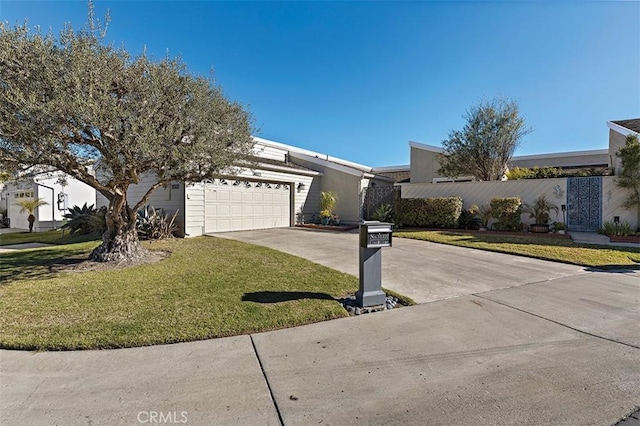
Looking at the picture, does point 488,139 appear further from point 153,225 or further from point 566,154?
point 153,225

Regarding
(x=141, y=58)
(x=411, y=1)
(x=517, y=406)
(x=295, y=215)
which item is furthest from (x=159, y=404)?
(x=295, y=215)

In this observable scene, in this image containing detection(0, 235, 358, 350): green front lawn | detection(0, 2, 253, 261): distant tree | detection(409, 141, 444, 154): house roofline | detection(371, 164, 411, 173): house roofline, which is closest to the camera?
detection(0, 235, 358, 350): green front lawn

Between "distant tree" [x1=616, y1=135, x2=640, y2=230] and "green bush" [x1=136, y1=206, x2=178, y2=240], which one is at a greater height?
"distant tree" [x1=616, y1=135, x2=640, y2=230]

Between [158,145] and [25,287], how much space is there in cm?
346

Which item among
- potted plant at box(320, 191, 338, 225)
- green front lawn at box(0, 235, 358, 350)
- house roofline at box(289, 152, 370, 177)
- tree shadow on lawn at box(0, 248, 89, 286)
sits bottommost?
green front lawn at box(0, 235, 358, 350)

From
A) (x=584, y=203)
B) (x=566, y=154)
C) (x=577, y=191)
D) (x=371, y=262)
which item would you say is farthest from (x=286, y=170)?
(x=566, y=154)

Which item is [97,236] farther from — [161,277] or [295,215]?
[295,215]

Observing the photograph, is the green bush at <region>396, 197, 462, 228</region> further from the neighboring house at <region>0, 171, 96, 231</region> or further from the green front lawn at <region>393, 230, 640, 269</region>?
the neighboring house at <region>0, 171, 96, 231</region>

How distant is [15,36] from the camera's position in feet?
17.3

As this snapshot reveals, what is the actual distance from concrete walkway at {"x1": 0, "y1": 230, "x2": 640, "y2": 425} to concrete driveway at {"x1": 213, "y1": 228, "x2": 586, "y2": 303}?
1189 millimetres

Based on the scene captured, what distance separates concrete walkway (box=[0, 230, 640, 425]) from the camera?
236 centimetres

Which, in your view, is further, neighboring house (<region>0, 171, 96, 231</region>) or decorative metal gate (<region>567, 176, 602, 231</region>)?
neighboring house (<region>0, 171, 96, 231</region>)

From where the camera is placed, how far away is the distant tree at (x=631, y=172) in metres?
11.5

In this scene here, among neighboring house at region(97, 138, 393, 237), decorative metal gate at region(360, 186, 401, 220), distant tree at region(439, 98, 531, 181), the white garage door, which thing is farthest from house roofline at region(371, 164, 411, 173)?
the white garage door
